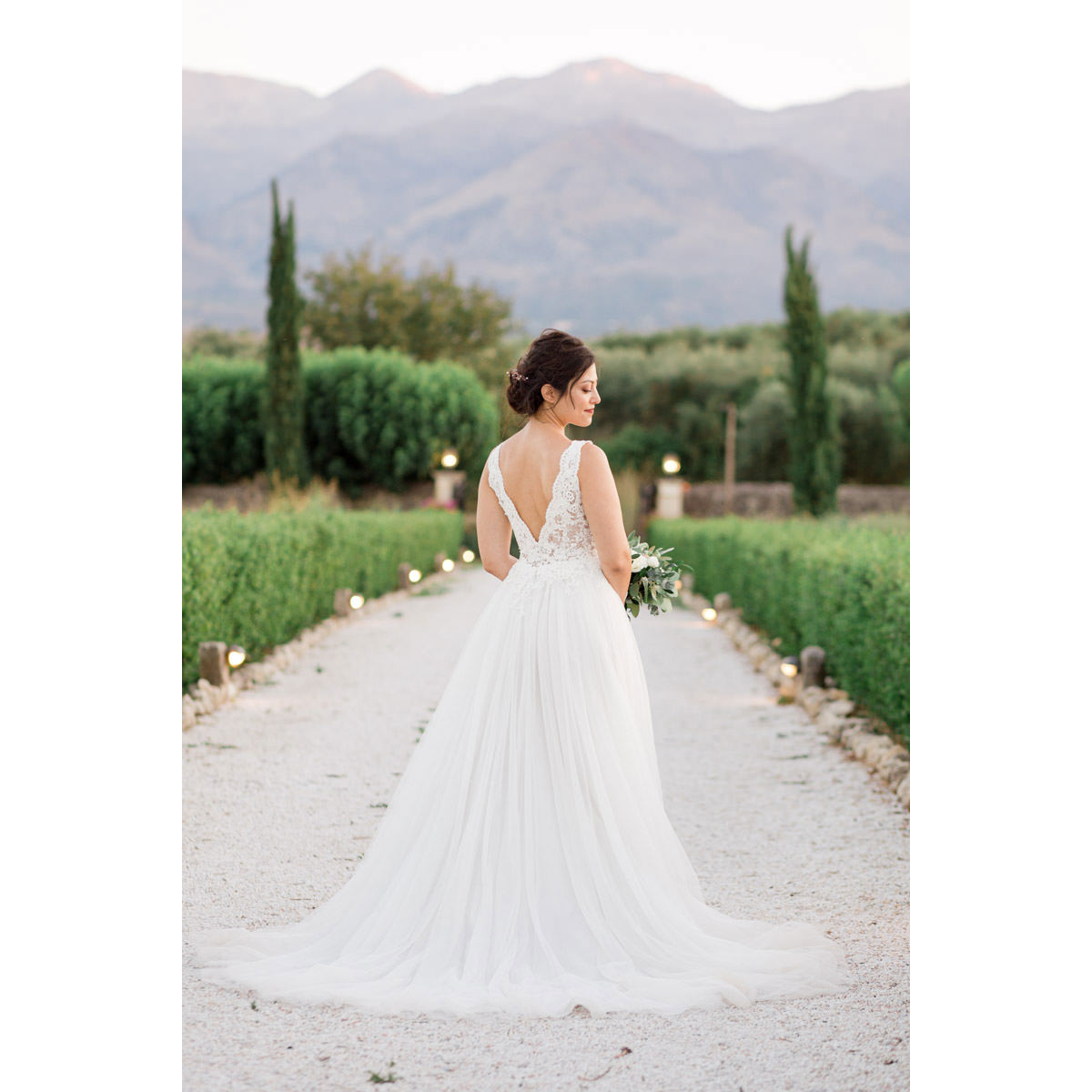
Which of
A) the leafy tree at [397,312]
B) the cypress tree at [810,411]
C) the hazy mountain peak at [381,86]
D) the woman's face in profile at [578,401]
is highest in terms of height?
the hazy mountain peak at [381,86]

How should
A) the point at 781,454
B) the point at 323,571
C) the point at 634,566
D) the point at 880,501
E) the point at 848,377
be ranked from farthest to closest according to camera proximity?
the point at 848,377 < the point at 781,454 < the point at 880,501 < the point at 323,571 < the point at 634,566

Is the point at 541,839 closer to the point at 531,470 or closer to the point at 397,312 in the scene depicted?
the point at 531,470

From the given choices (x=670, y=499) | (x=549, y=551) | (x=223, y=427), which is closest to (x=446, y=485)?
(x=670, y=499)

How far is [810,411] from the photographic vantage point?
20.4 meters

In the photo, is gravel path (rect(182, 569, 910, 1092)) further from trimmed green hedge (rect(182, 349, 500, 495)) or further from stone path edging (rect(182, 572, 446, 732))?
trimmed green hedge (rect(182, 349, 500, 495))

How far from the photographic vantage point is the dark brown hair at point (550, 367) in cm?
345

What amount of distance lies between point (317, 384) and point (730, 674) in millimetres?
18444

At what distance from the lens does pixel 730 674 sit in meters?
9.73

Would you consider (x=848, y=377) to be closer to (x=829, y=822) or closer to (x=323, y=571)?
(x=323, y=571)

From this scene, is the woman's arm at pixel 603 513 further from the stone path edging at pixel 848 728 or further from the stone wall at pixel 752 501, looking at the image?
the stone wall at pixel 752 501

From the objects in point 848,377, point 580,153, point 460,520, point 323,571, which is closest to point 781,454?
point 848,377

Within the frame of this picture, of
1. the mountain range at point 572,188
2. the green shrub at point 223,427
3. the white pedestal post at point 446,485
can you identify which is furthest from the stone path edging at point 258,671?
the mountain range at point 572,188

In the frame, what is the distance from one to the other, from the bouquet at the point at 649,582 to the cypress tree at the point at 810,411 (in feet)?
55.3

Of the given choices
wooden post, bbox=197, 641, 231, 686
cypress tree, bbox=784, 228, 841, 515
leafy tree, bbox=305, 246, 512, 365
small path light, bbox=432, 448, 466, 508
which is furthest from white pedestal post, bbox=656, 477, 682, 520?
wooden post, bbox=197, 641, 231, 686
